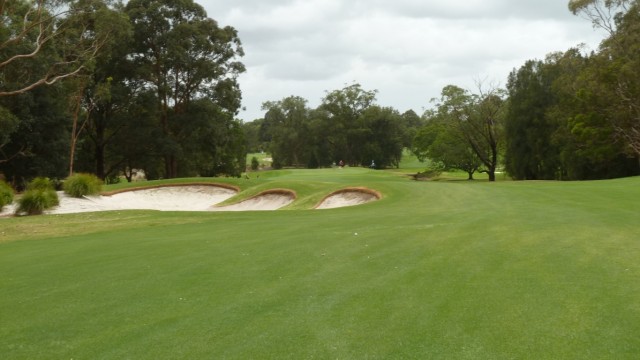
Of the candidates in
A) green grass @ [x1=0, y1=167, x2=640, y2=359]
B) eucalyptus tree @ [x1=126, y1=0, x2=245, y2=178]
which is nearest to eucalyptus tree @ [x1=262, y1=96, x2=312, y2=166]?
eucalyptus tree @ [x1=126, y1=0, x2=245, y2=178]

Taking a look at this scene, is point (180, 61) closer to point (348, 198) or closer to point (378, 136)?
point (348, 198)

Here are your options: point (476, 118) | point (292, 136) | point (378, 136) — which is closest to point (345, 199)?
point (476, 118)

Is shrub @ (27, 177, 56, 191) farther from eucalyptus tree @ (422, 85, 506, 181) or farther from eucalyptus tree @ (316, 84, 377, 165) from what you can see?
eucalyptus tree @ (316, 84, 377, 165)

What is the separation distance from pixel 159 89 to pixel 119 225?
35.6 metres

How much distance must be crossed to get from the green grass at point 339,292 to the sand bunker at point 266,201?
15.5 meters

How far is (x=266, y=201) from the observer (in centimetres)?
2881

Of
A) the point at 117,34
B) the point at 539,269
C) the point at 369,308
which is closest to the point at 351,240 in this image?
the point at 539,269

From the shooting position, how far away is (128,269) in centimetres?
842

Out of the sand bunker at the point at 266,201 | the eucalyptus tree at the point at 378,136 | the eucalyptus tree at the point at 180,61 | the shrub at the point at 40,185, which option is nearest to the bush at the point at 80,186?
the shrub at the point at 40,185

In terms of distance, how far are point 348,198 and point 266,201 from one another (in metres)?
5.90

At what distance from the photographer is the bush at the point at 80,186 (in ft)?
86.9

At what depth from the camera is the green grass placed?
484cm

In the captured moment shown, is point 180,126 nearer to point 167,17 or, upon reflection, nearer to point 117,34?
point 167,17

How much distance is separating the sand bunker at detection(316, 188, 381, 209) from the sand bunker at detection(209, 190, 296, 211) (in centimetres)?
314
